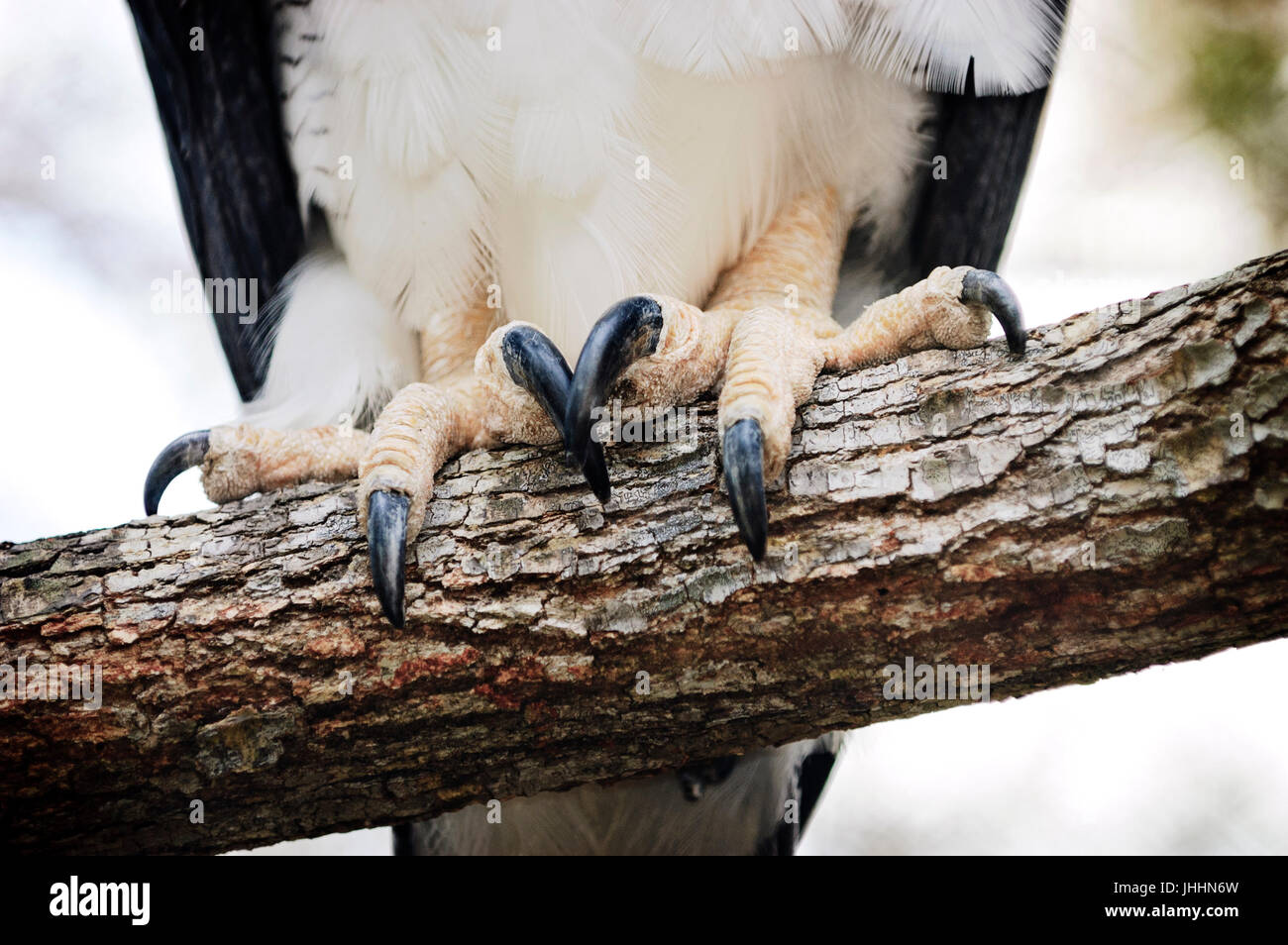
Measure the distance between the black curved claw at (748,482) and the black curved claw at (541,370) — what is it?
0.20m

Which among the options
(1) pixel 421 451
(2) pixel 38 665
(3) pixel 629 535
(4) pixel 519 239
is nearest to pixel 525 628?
(3) pixel 629 535

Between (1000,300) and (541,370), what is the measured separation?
70 centimetres

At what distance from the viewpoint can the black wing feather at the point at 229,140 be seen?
7.51ft

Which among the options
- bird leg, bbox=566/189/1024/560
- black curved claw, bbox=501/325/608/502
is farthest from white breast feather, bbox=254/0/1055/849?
black curved claw, bbox=501/325/608/502

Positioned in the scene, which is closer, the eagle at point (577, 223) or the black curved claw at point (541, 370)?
the black curved claw at point (541, 370)

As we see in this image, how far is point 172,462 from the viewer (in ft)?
6.49

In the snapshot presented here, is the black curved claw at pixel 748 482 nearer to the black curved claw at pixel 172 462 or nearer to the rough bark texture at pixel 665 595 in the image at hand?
the rough bark texture at pixel 665 595
